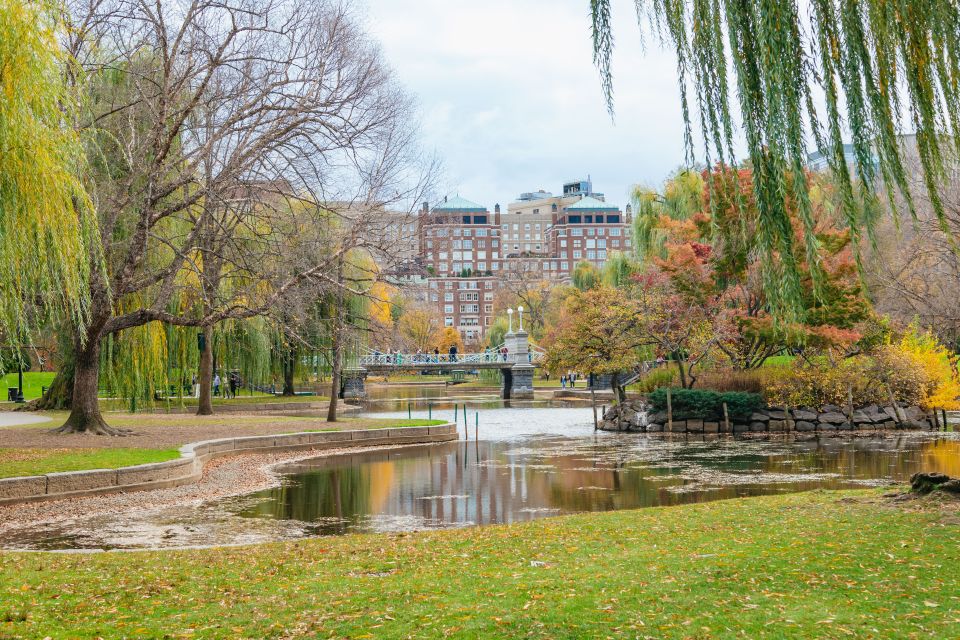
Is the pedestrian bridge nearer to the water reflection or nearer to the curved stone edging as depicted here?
the curved stone edging

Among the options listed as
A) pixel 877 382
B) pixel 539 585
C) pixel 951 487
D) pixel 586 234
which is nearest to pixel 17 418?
pixel 539 585

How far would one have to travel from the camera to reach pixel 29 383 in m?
57.3

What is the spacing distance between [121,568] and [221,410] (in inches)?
1270

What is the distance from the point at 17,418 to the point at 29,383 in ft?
97.4

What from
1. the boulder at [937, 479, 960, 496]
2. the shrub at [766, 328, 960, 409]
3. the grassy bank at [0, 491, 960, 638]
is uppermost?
the shrub at [766, 328, 960, 409]

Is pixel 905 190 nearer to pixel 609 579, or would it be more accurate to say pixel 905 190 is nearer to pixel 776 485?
pixel 609 579

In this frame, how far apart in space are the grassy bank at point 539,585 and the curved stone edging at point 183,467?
19.1 feet

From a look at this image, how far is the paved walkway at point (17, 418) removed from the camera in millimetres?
27641

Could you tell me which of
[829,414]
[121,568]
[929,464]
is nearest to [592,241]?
[829,414]

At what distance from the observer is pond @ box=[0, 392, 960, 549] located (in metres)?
12.9

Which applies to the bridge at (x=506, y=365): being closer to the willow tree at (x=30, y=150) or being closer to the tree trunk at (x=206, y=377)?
the tree trunk at (x=206, y=377)

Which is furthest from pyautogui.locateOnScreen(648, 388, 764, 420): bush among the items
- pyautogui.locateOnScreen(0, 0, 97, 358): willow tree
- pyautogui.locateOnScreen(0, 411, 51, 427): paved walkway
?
pyautogui.locateOnScreen(0, 0, 97, 358): willow tree

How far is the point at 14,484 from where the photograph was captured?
14398 mm

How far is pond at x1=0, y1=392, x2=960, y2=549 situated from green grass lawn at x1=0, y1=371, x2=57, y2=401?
3587 cm
